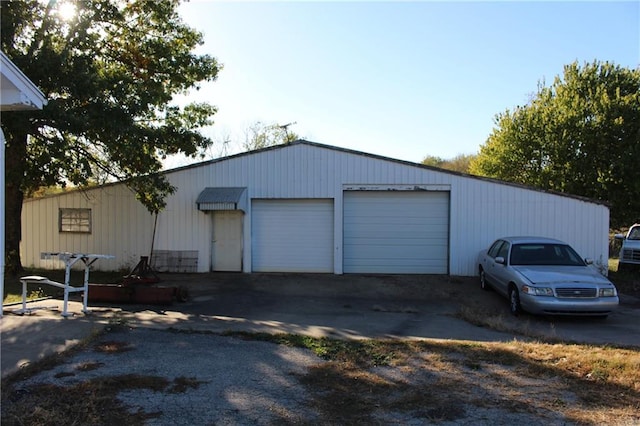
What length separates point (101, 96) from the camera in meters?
11.8

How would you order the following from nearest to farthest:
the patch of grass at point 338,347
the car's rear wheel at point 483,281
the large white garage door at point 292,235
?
the patch of grass at point 338,347 < the car's rear wheel at point 483,281 < the large white garage door at point 292,235

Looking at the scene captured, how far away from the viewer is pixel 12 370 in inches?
209

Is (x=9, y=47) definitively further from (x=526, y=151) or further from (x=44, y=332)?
(x=526, y=151)

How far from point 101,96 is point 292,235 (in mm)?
6672

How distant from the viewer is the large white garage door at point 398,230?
15.2 meters

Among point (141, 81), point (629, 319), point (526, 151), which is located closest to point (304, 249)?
point (141, 81)

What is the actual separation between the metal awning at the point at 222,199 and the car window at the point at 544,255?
7.80 m

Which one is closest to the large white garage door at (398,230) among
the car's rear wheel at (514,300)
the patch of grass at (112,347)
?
the car's rear wheel at (514,300)

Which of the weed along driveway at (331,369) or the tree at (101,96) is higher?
the tree at (101,96)

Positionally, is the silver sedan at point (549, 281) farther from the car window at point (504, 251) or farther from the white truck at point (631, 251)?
the white truck at point (631, 251)

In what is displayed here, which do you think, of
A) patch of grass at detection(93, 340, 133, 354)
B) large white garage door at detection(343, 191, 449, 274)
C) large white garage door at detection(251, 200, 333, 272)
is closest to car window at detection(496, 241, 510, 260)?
large white garage door at detection(343, 191, 449, 274)

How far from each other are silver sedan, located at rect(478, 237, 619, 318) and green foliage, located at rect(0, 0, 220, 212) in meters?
8.94

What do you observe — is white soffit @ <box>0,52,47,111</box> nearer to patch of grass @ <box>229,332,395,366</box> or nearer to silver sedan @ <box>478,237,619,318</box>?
patch of grass @ <box>229,332,395,366</box>

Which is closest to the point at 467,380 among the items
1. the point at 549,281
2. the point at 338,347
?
the point at 338,347
